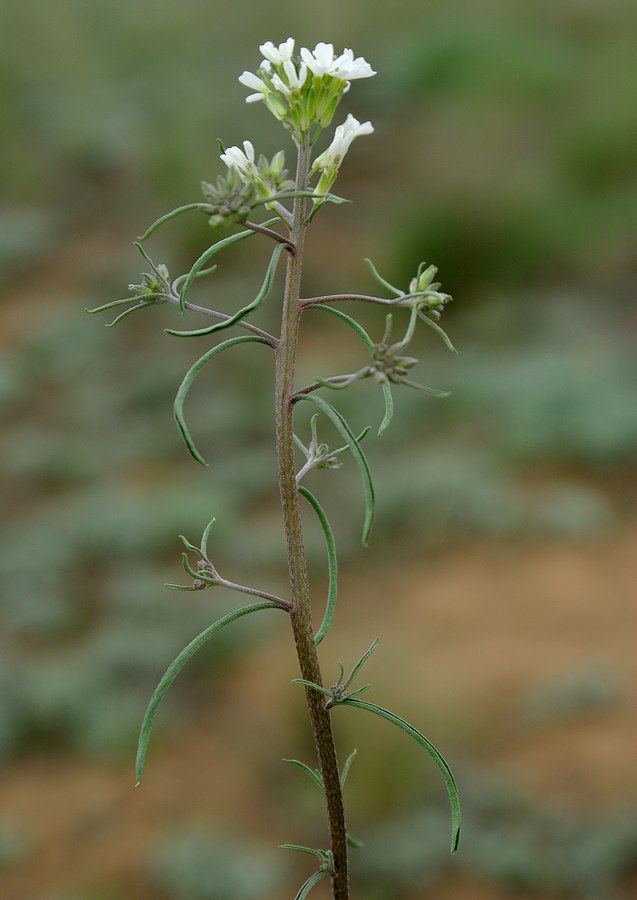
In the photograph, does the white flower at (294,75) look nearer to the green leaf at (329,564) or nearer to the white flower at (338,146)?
the white flower at (338,146)

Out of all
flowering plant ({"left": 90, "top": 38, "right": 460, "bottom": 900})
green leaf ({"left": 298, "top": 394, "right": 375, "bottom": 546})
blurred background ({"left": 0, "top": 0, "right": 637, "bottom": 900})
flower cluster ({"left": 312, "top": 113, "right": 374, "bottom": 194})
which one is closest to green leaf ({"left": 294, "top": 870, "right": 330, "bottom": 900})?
flowering plant ({"left": 90, "top": 38, "right": 460, "bottom": 900})

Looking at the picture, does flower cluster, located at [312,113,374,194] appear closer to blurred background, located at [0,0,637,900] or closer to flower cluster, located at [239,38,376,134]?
flower cluster, located at [239,38,376,134]

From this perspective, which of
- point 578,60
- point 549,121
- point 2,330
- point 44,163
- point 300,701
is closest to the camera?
point 300,701

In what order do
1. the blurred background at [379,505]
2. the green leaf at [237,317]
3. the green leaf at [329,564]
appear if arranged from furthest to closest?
the blurred background at [379,505] < the green leaf at [329,564] < the green leaf at [237,317]

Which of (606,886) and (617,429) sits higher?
(617,429)

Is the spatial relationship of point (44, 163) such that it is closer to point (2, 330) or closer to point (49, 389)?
point (2, 330)

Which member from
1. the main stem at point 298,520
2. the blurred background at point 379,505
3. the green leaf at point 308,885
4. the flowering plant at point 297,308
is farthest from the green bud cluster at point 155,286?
the blurred background at point 379,505

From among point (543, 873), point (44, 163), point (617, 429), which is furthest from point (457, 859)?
point (44, 163)
